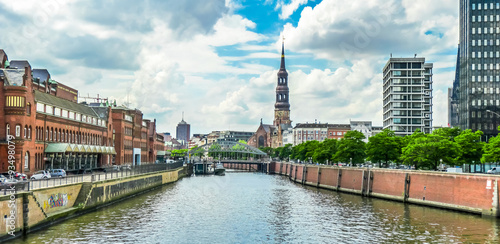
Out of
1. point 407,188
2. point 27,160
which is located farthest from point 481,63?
point 27,160

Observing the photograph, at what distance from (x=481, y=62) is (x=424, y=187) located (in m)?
89.7

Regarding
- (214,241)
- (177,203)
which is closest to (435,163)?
(177,203)

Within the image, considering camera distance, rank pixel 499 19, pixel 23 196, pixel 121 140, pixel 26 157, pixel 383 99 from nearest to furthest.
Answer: pixel 23 196 < pixel 26 157 < pixel 121 140 < pixel 499 19 < pixel 383 99

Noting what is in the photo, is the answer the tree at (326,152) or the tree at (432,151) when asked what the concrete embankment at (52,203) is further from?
the tree at (326,152)

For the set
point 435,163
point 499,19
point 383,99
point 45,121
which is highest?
point 499,19

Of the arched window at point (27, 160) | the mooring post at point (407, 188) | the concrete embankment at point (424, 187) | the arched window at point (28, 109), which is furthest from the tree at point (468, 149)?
the arched window at point (28, 109)

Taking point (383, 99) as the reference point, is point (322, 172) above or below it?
below

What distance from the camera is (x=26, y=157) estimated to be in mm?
72875

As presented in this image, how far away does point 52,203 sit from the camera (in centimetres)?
5019

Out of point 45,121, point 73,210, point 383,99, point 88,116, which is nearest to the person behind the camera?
point 73,210

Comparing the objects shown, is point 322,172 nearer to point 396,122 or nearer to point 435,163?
point 435,163

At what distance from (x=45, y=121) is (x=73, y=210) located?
106ft

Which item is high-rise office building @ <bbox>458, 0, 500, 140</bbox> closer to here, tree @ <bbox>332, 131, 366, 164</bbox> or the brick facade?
tree @ <bbox>332, 131, 366, 164</bbox>

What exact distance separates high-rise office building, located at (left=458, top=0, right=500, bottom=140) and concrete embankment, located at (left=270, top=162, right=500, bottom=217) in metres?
64.0
